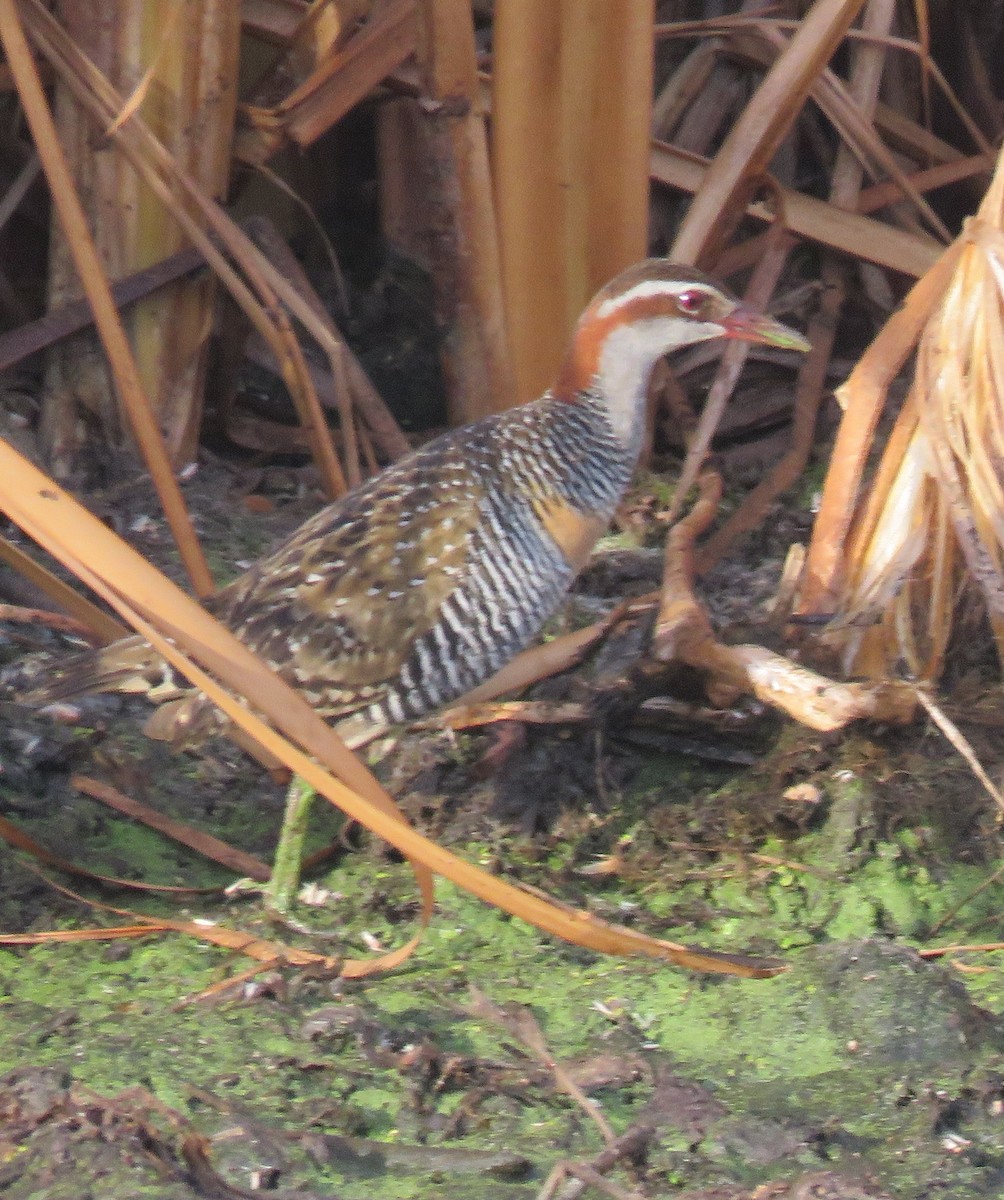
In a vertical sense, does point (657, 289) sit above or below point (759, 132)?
below

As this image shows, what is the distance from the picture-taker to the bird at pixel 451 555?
3816mm

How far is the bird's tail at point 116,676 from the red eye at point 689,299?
1499mm

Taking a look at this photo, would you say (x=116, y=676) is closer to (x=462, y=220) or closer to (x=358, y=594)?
(x=358, y=594)

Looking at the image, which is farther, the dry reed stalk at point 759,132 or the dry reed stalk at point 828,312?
the dry reed stalk at point 828,312

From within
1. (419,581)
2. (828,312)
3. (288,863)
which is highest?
(828,312)

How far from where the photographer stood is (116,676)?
12.2ft

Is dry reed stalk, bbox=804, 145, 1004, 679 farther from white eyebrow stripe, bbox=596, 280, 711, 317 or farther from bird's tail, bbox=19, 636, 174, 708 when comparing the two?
bird's tail, bbox=19, 636, 174, 708

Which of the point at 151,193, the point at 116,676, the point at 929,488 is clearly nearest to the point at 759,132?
the point at 929,488

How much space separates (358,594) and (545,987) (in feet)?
3.20

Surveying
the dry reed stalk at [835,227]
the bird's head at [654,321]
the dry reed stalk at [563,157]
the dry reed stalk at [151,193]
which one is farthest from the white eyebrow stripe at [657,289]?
the dry reed stalk at [151,193]

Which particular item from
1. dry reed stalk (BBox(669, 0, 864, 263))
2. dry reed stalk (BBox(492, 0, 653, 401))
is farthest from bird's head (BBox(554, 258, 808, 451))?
dry reed stalk (BBox(669, 0, 864, 263))

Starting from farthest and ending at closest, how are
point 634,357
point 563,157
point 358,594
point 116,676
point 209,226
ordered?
point 209,226 < point 563,157 < point 634,357 < point 358,594 < point 116,676

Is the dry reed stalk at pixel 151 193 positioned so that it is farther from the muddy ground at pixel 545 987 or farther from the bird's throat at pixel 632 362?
the bird's throat at pixel 632 362

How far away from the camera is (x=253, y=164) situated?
497 cm
